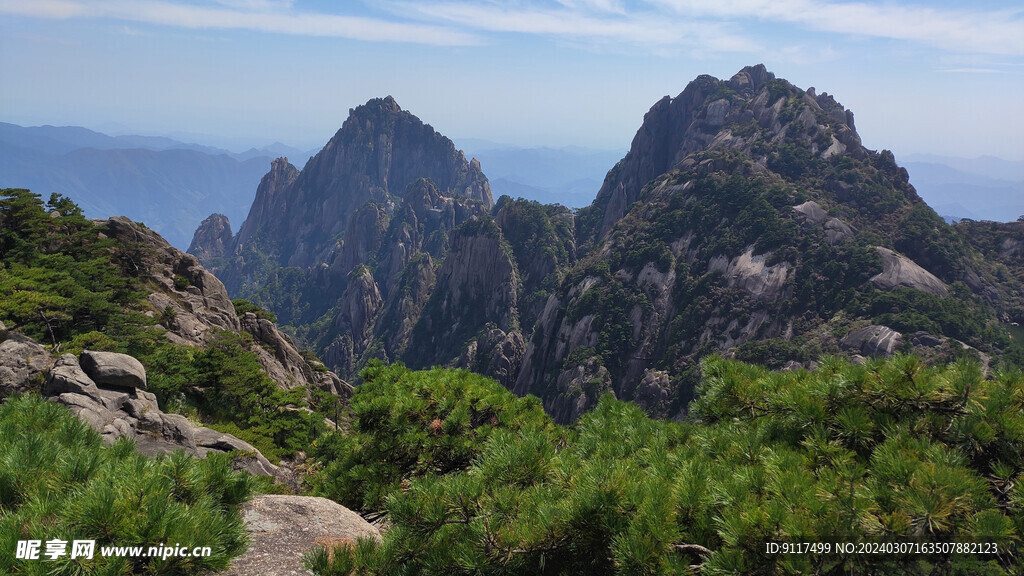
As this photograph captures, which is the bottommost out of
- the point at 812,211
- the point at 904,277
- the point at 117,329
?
the point at 117,329

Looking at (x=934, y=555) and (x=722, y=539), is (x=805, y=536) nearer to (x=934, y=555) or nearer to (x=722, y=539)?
(x=722, y=539)

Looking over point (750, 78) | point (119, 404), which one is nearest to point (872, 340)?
point (119, 404)

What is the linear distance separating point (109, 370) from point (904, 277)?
8904 centimetres

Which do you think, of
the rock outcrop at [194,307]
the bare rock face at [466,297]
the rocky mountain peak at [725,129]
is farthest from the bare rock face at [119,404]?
the rocky mountain peak at [725,129]

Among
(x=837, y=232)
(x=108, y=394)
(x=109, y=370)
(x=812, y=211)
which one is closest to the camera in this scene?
(x=108, y=394)

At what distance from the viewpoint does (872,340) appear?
196 ft

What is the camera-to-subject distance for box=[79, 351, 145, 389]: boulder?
1872cm

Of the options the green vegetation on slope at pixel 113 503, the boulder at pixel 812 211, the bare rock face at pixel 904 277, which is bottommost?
the bare rock face at pixel 904 277

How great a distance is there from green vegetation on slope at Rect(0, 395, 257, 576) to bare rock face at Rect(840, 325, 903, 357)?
68.6 metres

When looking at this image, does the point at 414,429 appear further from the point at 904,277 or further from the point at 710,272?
the point at 710,272

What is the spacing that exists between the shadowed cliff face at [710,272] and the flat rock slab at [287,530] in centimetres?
4505

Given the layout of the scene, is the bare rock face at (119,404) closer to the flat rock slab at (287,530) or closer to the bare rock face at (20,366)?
the bare rock face at (20,366)

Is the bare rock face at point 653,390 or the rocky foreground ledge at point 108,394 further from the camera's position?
the bare rock face at point 653,390

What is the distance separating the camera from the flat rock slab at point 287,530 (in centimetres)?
588
